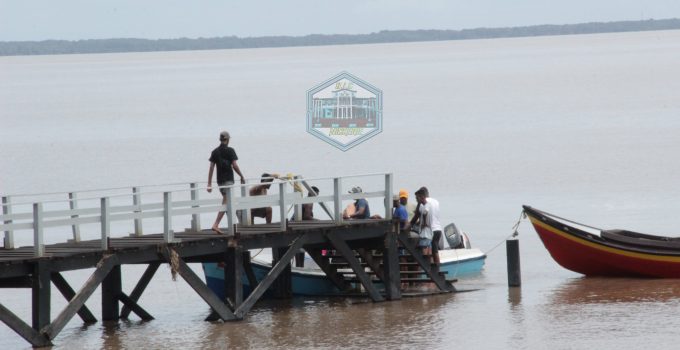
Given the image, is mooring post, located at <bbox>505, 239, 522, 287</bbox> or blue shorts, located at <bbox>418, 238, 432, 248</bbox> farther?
mooring post, located at <bbox>505, 239, 522, 287</bbox>

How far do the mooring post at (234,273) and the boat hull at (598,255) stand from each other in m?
6.53

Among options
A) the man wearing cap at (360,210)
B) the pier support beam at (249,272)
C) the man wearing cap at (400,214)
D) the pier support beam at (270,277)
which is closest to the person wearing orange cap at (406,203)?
the man wearing cap at (400,214)

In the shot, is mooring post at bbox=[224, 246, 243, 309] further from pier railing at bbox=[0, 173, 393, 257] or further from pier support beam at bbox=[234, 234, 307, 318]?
pier railing at bbox=[0, 173, 393, 257]

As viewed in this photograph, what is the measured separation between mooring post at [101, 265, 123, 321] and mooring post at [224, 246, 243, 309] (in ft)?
7.44

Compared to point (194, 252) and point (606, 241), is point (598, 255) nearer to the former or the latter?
point (606, 241)

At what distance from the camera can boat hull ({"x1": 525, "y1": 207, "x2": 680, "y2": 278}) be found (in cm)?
2434

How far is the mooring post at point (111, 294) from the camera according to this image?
22.4 m

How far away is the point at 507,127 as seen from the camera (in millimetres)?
81000

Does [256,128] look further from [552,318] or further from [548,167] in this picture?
[552,318]

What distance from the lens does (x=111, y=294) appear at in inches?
885

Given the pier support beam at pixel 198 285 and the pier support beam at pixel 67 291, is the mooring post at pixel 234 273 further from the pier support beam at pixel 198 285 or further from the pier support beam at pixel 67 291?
the pier support beam at pixel 67 291

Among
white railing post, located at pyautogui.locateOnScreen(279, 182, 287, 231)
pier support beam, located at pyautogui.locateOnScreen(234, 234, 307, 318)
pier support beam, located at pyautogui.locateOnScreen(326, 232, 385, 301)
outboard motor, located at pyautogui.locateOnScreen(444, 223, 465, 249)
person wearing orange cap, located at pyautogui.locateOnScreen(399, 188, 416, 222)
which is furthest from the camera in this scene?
outboard motor, located at pyautogui.locateOnScreen(444, 223, 465, 249)

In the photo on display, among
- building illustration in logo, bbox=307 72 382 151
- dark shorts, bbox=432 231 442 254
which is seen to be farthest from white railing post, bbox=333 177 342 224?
building illustration in logo, bbox=307 72 382 151

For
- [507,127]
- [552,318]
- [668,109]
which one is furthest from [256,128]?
[552,318]
